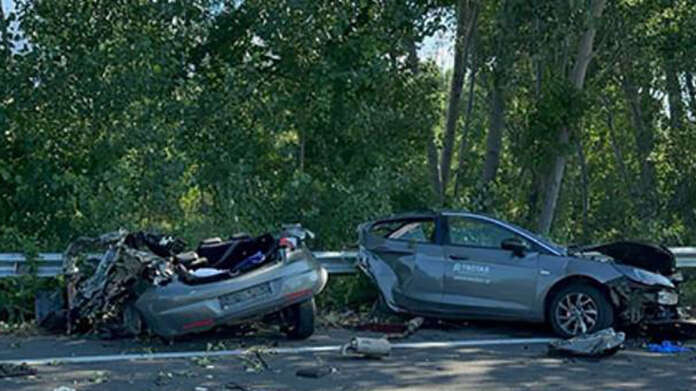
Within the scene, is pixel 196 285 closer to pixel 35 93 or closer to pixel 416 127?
pixel 35 93

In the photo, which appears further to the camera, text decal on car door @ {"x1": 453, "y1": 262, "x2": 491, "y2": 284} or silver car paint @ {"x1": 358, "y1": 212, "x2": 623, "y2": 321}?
text decal on car door @ {"x1": 453, "y1": 262, "x2": 491, "y2": 284}

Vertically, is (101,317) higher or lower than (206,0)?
lower

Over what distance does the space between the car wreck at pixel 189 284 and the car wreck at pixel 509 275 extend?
5.06 ft

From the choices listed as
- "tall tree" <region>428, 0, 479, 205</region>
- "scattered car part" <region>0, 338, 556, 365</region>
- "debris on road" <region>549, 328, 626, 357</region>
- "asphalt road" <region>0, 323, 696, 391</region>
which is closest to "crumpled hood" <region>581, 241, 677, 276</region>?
"asphalt road" <region>0, 323, 696, 391</region>

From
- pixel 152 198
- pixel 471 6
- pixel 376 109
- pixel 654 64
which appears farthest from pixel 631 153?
pixel 152 198

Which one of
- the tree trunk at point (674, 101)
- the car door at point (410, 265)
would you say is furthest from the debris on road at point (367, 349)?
the tree trunk at point (674, 101)

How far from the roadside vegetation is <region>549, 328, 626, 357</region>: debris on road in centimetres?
377

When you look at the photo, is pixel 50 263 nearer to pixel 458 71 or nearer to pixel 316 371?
pixel 316 371

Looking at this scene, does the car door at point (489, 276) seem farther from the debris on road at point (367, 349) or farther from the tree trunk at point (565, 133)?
the tree trunk at point (565, 133)

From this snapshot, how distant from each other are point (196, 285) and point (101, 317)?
179 centimetres

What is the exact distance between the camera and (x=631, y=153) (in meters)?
35.2

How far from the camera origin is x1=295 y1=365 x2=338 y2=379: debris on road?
29.7 ft

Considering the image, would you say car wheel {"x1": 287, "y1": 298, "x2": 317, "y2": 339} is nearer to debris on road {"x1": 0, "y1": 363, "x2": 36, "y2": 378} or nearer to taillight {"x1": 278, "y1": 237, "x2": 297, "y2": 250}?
taillight {"x1": 278, "y1": 237, "x2": 297, "y2": 250}

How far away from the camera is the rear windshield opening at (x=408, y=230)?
40.6 feet
